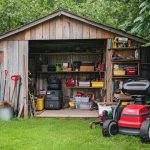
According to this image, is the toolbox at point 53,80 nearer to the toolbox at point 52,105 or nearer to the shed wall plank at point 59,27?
the toolbox at point 52,105

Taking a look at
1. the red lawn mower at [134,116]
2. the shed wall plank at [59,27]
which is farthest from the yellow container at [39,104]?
the red lawn mower at [134,116]

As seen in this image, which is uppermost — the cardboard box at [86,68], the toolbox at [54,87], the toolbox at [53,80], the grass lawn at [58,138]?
the cardboard box at [86,68]

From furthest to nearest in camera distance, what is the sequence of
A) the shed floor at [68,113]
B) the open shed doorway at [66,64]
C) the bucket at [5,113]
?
the open shed doorway at [66,64], the shed floor at [68,113], the bucket at [5,113]

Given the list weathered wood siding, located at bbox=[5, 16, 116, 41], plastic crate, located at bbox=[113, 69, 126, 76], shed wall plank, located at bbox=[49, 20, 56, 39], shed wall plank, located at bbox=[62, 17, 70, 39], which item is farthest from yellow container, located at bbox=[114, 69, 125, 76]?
shed wall plank, located at bbox=[49, 20, 56, 39]

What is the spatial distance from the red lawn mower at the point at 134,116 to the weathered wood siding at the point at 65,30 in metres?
3.28

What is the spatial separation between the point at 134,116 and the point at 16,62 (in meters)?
4.81

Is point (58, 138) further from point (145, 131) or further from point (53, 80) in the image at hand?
point (53, 80)

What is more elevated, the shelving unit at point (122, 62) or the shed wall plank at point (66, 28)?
the shed wall plank at point (66, 28)

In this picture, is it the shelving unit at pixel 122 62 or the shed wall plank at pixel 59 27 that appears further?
the shed wall plank at pixel 59 27

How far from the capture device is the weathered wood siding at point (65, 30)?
33.3ft

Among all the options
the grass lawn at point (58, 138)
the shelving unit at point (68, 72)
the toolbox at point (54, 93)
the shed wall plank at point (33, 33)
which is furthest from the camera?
the shelving unit at point (68, 72)

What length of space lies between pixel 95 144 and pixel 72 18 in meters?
4.49

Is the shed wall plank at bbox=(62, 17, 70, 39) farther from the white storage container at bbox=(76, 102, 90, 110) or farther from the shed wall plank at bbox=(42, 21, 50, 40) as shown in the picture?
the white storage container at bbox=(76, 102, 90, 110)

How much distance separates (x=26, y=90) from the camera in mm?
10422
